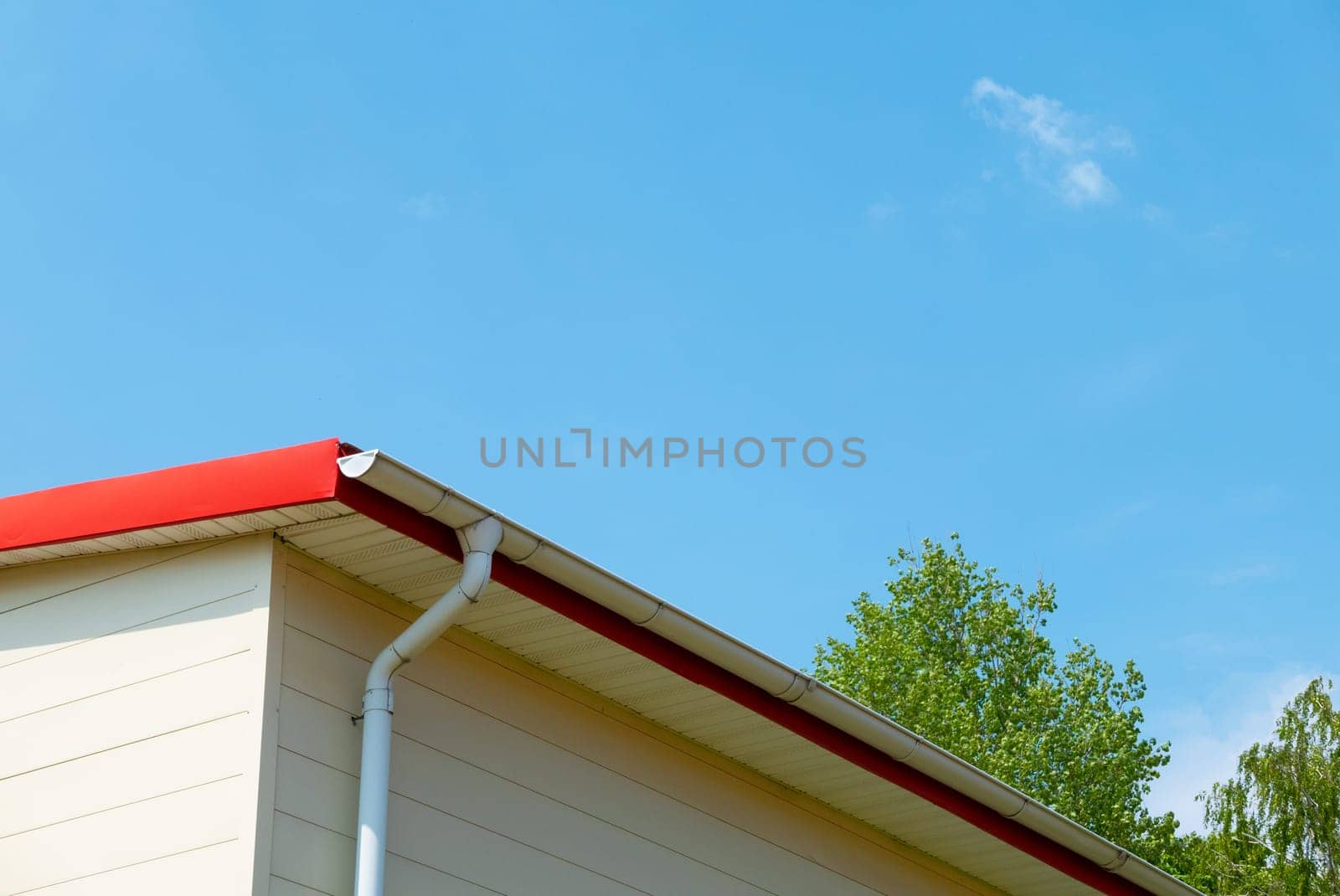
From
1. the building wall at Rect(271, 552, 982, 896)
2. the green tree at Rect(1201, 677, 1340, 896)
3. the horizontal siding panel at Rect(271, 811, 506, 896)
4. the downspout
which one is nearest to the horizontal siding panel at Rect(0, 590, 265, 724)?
the building wall at Rect(271, 552, 982, 896)

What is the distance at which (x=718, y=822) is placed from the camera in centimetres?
591

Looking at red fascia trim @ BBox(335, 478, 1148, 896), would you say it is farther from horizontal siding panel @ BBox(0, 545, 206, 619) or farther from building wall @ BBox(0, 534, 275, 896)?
horizontal siding panel @ BBox(0, 545, 206, 619)

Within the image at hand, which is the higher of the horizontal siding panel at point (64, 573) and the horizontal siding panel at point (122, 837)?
the horizontal siding panel at point (64, 573)

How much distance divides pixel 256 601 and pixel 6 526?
3.72 ft

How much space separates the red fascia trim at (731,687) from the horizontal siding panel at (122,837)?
928mm

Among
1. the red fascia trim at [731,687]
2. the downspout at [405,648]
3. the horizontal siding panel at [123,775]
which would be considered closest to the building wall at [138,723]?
the horizontal siding panel at [123,775]

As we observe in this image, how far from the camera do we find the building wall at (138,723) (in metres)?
4.23

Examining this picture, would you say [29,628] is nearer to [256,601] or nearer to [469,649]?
[256,601]

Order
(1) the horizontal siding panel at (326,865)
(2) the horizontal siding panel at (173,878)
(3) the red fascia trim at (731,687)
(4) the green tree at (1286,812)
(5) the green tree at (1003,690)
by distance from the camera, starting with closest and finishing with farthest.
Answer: (2) the horizontal siding panel at (173,878) < (1) the horizontal siding panel at (326,865) < (3) the red fascia trim at (731,687) < (4) the green tree at (1286,812) < (5) the green tree at (1003,690)

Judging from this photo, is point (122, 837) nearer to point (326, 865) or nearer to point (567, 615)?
point (326, 865)

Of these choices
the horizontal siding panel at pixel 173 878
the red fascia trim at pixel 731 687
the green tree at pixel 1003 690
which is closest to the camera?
the horizontal siding panel at pixel 173 878

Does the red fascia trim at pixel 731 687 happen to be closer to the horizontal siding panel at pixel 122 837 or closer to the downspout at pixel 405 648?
the downspout at pixel 405 648

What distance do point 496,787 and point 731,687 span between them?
989mm

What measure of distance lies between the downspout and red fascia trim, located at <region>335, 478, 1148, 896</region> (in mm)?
160
